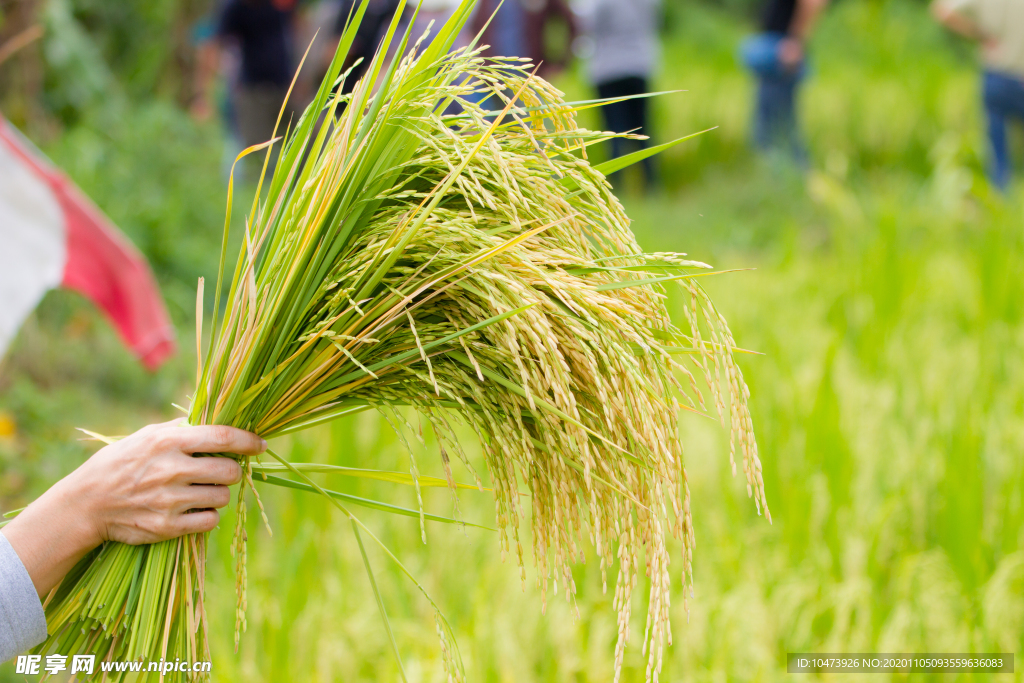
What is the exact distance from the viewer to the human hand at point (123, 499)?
0.94 m

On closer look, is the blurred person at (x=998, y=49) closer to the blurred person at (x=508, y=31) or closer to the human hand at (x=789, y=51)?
the human hand at (x=789, y=51)

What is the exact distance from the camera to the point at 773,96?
21.2 feet

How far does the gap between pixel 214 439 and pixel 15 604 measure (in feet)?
1.01

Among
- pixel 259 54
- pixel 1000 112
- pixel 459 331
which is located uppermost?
pixel 259 54

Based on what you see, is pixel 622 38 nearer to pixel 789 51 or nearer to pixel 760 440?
pixel 789 51

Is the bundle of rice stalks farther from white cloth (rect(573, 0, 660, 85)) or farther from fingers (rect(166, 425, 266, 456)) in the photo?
white cloth (rect(573, 0, 660, 85))

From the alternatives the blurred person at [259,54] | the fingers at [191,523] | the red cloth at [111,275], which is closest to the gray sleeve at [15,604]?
the fingers at [191,523]

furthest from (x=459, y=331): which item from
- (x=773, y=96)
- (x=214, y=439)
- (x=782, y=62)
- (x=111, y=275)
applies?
(x=773, y=96)

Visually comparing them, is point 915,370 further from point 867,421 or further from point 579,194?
point 579,194

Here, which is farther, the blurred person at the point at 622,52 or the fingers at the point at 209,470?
the blurred person at the point at 622,52

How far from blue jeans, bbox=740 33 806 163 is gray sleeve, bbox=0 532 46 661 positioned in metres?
6.40

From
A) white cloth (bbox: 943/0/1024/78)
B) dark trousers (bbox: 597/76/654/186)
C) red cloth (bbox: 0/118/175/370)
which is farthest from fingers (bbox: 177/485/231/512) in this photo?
dark trousers (bbox: 597/76/654/186)

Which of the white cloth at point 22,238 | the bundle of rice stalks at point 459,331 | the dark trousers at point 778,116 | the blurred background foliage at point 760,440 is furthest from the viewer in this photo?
the dark trousers at point 778,116

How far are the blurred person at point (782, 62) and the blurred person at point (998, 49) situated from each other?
1.18m
